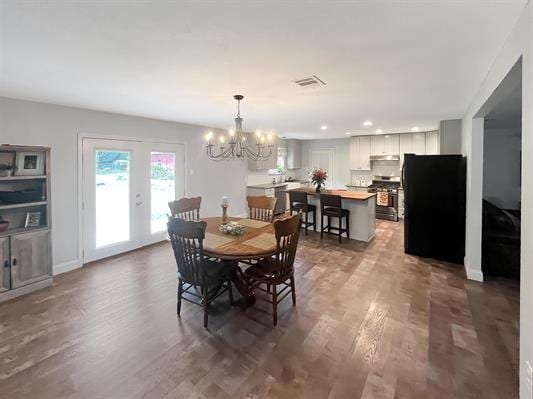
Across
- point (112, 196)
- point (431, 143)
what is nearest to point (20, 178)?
point (112, 196)

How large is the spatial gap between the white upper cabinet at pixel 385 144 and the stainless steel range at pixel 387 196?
0.75 m

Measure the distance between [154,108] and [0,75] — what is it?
5.70 ft

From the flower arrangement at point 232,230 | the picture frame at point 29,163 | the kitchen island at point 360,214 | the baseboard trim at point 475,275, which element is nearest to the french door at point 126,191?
the picture frame at point 29,163

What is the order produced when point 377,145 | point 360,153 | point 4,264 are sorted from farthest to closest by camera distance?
1. point 360,153
2. point 377,145
3. point 4,264

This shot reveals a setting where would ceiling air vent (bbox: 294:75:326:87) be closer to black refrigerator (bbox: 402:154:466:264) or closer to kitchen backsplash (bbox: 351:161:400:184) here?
black refrigerator (bbox: 402:154:466:264)

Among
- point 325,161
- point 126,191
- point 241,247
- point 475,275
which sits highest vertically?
point 325,161

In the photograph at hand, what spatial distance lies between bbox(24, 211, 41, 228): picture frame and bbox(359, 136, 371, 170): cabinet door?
291 inches

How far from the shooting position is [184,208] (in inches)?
162

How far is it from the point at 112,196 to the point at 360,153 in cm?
648

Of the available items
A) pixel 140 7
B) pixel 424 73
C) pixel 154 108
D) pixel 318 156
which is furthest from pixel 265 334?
pixel 318 156

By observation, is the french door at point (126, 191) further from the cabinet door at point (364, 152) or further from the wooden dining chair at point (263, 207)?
the cabinet door at point (364, 152)

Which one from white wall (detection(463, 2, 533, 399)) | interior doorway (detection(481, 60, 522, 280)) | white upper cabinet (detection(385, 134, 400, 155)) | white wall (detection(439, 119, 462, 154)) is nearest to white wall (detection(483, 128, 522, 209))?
interior doorway (detection(481, 60, 522, 280))

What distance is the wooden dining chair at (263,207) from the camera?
13.7 ft

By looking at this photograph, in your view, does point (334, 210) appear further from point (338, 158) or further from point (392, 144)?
point (338, 158)
